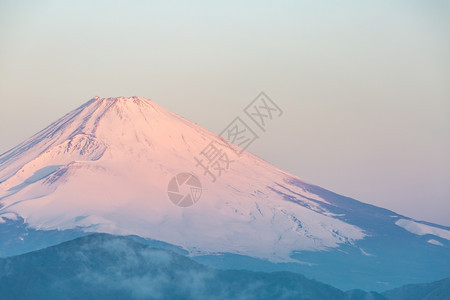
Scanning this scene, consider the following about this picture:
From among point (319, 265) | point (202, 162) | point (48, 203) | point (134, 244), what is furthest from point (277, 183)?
point (134, 244)

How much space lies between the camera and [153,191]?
122 meters

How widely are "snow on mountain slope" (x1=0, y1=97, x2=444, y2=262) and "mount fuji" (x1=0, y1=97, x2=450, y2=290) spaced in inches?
5.5

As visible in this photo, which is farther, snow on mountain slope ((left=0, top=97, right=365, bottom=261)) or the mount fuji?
snow on mountain slope ((left=0, top=97, right=365, bottom=261))

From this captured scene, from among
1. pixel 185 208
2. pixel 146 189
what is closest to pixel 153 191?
pixel 146 189

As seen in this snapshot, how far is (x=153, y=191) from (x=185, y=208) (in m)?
3.57

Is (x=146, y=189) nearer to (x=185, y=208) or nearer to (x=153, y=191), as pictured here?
(x=153, y=191)

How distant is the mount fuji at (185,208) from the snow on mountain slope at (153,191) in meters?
0.14

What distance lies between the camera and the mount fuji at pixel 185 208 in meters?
114

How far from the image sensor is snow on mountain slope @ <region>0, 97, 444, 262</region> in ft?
379

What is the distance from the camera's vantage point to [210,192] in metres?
125

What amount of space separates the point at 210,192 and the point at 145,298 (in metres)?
33.1

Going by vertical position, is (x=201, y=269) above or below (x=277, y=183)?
below

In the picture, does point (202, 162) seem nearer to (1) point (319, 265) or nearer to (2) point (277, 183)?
(2) point (277, 183)

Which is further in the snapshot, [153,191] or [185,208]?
[153,191]
